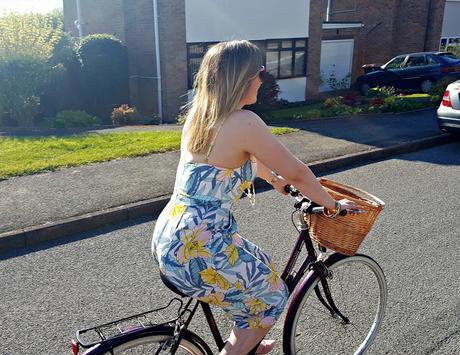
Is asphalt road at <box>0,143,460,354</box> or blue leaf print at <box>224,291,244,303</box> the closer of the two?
blue leaf print at <box>224,291,244,303</box>

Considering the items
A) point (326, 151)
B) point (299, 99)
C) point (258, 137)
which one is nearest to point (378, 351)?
point (258, 137)

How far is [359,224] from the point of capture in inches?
92.4

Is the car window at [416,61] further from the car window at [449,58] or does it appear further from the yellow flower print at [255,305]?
the yellow flower print at [255,305]

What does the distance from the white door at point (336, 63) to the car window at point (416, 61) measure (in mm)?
3629

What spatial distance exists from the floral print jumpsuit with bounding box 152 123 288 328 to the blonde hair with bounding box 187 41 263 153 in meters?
0.09

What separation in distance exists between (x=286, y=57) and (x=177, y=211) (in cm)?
1759

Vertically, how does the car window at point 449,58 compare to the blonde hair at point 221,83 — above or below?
below

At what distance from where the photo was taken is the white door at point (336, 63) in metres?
22.3

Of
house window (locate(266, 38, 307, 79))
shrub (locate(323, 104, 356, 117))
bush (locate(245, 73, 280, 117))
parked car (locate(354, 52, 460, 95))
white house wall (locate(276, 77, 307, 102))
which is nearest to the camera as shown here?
shrub (locate(323, 104, 356, 117))

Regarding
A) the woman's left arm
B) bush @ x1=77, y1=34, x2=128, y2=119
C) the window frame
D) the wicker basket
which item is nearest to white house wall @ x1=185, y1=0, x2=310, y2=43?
the window frame

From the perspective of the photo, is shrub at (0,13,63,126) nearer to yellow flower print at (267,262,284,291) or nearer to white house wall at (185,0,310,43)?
white house wall at (185,0,310,43)

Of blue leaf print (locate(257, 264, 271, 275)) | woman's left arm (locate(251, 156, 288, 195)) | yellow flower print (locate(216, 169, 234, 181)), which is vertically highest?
yellow flower print (locate(216, 169, 234, 181))

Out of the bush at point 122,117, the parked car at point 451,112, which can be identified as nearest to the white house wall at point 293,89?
the bush at point 122,117

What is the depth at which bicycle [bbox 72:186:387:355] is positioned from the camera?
2.09 metres
